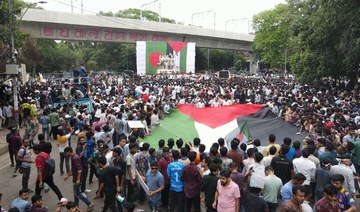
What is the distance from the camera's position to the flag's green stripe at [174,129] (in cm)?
1114

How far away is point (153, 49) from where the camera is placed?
122ft

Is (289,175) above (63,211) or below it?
above

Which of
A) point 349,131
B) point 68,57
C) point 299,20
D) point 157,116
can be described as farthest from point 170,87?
point 68,57

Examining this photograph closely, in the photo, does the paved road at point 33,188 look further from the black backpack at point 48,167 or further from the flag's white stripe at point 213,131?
the flag's white stripe at point 213,131

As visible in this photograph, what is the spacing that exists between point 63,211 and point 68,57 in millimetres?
52648

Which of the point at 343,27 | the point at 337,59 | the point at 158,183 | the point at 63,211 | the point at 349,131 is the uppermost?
the point at 343,27

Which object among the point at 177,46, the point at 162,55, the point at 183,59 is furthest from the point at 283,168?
the point at 183,59

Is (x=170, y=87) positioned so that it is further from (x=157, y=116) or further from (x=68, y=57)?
(x=68, y=57)

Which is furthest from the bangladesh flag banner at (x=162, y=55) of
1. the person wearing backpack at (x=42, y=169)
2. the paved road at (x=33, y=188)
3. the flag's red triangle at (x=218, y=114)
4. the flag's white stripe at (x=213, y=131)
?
the person wearing backpack at (x=42, y=169)

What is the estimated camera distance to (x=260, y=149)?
26.3 feet

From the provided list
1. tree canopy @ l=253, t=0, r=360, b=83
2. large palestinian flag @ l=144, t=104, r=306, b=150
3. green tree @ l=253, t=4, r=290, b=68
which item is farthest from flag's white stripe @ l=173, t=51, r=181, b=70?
large palestinian flag @ l=144, t=104, r=306, b=150

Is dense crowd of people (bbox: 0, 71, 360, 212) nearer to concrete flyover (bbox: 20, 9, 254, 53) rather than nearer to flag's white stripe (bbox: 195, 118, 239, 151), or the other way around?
flag's white stripe (bbox: 195, 118, 239, 151)

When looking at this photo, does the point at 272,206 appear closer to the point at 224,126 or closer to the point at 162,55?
the point at 224,126

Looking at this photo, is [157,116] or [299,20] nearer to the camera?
[157,116]
